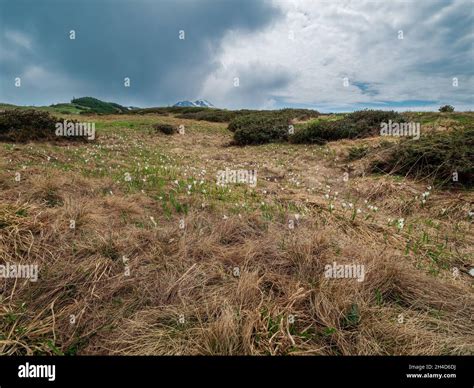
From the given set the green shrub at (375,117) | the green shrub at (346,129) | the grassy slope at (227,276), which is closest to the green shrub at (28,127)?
the grassy slope at (227,276)

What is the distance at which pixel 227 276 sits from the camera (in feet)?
10.6

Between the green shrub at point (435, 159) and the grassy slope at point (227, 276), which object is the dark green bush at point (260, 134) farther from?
the grassy slope at point (227, 276)

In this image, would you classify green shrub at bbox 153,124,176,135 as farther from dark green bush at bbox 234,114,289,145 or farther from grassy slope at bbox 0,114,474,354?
grassy slope at bbox 0,114,474,354

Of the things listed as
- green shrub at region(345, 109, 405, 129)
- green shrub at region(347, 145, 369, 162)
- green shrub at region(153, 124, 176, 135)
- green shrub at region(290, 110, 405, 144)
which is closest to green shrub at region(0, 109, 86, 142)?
green shrub at region(153, 124, 176, 135)

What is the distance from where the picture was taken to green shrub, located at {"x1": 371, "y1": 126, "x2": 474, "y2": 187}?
663cm

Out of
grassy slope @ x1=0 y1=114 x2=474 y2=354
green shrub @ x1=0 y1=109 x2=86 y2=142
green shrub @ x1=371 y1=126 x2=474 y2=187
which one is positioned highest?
green shrub @ x1=0 y1=109 x2=86 y2=142

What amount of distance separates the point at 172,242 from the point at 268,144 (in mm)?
14445

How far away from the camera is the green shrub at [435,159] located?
6629 millimetres

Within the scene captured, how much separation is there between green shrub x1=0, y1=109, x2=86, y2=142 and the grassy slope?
848cm

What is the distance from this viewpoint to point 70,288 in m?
3.09

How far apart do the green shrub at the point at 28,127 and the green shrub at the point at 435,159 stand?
48.6 ft
